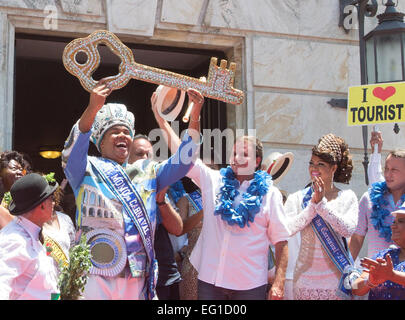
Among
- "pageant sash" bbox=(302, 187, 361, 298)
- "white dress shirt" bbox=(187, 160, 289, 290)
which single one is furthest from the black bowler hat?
"pageant sash" bbox=(302, 187, 361, 298)

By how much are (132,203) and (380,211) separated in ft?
5.55

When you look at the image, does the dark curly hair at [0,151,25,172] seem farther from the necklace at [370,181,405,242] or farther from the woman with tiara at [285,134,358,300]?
the necklace at [370,181,405,242]

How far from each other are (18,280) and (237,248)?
4.92 ft

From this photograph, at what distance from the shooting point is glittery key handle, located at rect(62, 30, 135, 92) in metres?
4.18

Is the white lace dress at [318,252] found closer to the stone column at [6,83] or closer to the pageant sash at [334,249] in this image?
the pageant sash at [334,249]

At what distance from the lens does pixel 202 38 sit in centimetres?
679

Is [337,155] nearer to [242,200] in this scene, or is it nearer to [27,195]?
[242,200]

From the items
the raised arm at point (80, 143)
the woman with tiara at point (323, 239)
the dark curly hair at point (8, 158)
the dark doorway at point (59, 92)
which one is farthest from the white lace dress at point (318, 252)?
the dark doorway at point (59, 92)

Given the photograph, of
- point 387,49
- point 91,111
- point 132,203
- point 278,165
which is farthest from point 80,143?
point 387,49

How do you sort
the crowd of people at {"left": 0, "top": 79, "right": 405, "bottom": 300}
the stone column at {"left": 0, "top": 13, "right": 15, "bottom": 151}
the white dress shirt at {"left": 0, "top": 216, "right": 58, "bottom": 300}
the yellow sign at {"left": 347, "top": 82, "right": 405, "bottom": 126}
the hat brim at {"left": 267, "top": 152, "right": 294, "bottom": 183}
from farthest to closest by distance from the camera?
the stone column at {"left": 0, "top": 13, "right": 15, "bottom": 151} → the hat brim at {"left": 267, "top": 152, "right": 294, "bottom": 183} → the yellow sign at {"left": 347, "top": 82, "right": 405, "bottom": 126} → the crowd of people at {"left": 0, "top": 79, "right": 405, "bottom": 300} → the white dress shirt at {"left": 0, "top": 216, "right": 58, "bottom": 300}

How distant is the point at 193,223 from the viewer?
493cm

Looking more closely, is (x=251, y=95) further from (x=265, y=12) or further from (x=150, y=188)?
(x=150, y=188)

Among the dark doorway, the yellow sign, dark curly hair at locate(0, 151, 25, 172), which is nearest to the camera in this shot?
dark curly hair at locate(0, 151, 25, 172)

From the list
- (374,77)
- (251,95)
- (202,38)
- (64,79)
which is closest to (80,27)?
(202,38)
